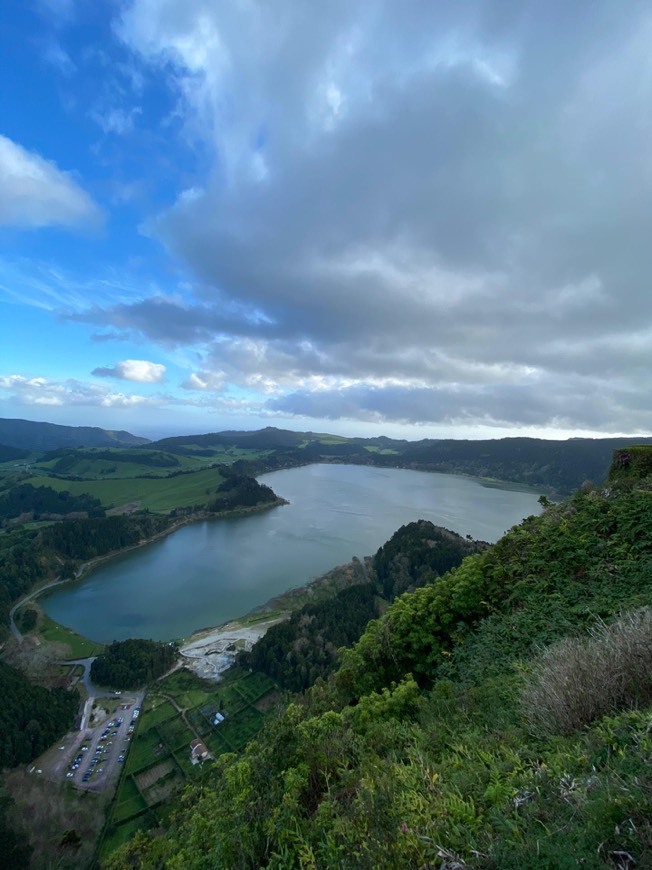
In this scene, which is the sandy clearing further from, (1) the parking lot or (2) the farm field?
(1) the parking lot

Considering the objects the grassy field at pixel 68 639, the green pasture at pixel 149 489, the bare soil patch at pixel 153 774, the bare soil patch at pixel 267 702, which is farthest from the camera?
the green pasture at pixel 149 489

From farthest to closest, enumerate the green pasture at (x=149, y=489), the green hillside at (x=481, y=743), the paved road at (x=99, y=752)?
the green pasture at (x=149, y=489) < the paved road at (x=99, y=752) < the green hillside at (x=481, y=743)

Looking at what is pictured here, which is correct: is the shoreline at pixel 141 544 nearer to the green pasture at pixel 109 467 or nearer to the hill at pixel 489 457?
the green pasture at pixel 109 467

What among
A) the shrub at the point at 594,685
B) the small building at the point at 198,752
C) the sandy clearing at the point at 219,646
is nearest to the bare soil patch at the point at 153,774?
the small building at the point at 198,752

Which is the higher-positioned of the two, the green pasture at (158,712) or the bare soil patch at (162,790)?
the bare soil patch at (162,790)

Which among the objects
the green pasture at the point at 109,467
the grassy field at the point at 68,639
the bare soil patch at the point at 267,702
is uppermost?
the green pasture at the point at 109,467

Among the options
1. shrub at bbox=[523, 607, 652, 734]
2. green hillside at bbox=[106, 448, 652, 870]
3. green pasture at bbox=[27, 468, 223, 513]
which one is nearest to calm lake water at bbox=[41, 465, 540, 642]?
green pasture at bbox=[27, 468, 223, 513]
